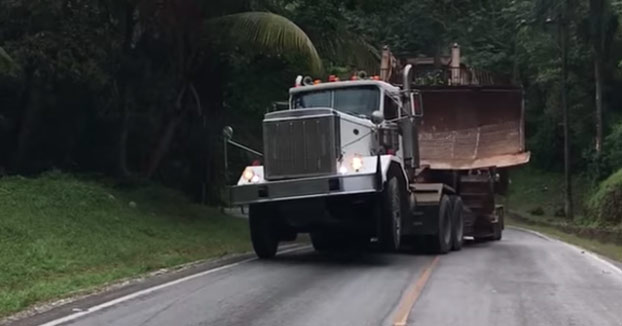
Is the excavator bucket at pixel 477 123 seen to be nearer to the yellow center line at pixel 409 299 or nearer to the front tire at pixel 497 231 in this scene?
the front tire at pixel 497 231

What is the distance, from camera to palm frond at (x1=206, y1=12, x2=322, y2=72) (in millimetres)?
20875

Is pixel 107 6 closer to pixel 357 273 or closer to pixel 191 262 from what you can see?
pixel 191 262

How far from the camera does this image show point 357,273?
572 inches

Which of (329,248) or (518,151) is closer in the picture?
(329,248)

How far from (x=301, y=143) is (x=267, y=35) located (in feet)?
19.9

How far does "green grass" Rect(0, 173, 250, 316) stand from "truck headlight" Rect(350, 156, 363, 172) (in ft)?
11.5

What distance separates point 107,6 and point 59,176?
461 centimetres

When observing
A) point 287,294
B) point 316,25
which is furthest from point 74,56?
point 287,294

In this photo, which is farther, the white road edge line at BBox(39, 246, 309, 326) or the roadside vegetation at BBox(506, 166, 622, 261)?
the roadside vegetation at BBox(506, 166, 622, 261)

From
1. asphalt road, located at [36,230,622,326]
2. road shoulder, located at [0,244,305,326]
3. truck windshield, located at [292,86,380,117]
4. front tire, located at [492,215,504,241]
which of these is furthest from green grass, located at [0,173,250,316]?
front tire, located at [492,215,504,241]

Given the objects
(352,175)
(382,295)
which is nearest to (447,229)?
(352,175)

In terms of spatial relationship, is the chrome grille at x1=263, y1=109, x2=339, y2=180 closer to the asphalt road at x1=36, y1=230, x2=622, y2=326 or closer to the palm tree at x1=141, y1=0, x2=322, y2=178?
the asphalt road at x1=36, y1=230, x2=622, y2=326

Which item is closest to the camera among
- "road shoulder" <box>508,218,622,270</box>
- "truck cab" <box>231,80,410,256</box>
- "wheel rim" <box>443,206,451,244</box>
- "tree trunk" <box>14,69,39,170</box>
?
"truck cab" <box>231,80,410,256</box>

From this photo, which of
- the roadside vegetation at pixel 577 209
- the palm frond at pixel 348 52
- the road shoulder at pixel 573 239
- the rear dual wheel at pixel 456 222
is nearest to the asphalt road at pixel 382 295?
the rear dual wheel at pixel 456 222
